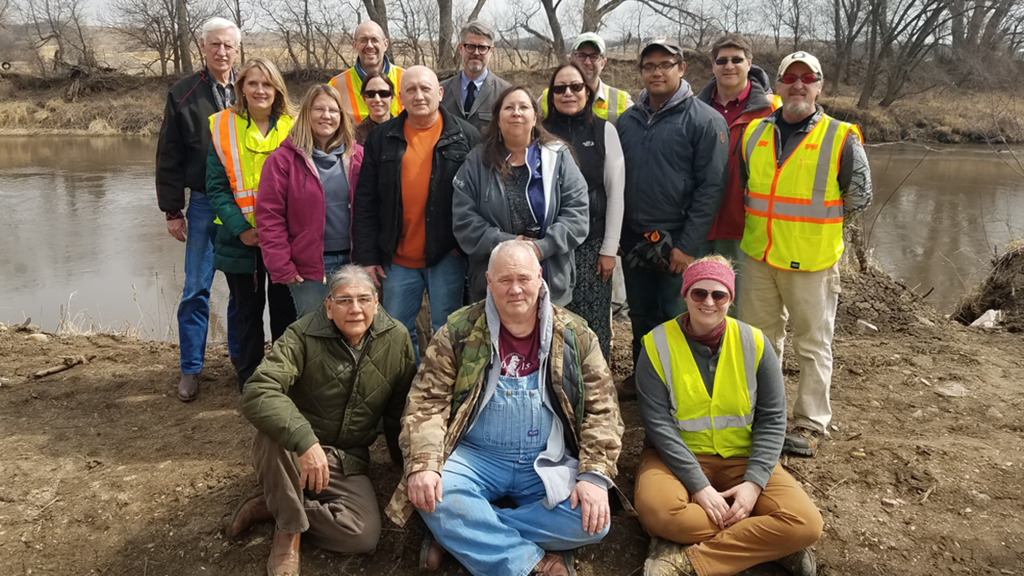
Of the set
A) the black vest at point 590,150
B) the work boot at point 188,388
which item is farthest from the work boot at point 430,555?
the work boot at point 188,388

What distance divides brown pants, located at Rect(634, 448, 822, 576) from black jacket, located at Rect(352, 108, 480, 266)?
67.6 inches

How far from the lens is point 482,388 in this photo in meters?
3.09

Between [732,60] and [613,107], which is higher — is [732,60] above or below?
above

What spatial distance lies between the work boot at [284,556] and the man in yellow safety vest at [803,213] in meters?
2.61

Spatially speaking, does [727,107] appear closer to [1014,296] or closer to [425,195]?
[425,195]

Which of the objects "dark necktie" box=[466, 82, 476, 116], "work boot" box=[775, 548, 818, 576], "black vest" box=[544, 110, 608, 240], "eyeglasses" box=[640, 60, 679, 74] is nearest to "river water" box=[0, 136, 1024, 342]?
"dark necktie" box=[466, 82, 476, 116]

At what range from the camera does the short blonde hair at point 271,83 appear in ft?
13.2

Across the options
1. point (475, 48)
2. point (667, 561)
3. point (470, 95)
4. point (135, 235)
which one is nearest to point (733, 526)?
point (667, 561)

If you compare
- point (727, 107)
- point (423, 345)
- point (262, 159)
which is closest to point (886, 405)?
point (727, 107)

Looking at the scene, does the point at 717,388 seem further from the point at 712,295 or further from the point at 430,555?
the point at 430,555

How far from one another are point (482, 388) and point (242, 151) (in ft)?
6.95

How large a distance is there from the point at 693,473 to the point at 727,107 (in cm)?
238

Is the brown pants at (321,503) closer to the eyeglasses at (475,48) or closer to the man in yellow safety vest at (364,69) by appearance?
the man in yellow safety vest at (364,69)

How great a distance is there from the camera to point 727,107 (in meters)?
4.36
